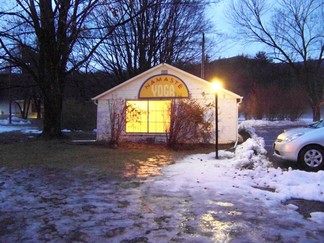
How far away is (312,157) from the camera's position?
32.3ft

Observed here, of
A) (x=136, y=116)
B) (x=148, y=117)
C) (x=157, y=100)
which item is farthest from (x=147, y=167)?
(x=148, y=117)

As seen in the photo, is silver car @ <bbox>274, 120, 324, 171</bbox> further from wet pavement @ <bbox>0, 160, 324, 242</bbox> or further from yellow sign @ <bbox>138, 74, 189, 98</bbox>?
yellow sign @ <bbox>138, 74, 189, 98</bbox>

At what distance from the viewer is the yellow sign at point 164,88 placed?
1833 centimetres

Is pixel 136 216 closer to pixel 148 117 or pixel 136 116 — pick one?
pixel 136 116

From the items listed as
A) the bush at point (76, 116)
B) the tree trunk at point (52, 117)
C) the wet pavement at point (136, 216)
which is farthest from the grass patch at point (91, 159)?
the bush at point (76, 116)

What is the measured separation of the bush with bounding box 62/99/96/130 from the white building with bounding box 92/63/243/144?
11.9 metres

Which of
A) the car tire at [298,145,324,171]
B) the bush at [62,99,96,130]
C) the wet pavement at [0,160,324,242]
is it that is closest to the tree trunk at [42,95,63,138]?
the bush at [62,99,96,130]

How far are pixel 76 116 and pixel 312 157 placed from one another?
23.5m

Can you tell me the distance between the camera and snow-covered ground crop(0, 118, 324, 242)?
4.87m

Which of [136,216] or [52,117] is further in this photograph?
[52,117]

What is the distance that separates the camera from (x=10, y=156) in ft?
41.5

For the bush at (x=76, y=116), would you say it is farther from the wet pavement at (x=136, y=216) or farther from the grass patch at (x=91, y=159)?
the wet pavement at (x=136, y=216)

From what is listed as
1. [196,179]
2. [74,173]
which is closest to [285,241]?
[196,179]

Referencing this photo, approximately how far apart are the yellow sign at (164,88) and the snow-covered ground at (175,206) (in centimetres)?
923
